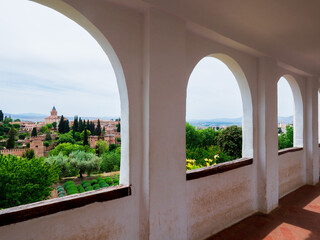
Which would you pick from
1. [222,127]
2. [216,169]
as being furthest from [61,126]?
[222,127]

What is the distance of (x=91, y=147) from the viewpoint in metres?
2.47

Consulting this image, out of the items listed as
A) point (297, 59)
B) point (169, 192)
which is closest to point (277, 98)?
point (297, 59)

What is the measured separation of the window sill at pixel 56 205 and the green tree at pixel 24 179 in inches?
6.8

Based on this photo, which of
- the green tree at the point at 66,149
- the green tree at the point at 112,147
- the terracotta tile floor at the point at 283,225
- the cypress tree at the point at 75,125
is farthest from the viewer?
the terracotta tile floor at the point at 283,225

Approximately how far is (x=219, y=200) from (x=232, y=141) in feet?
8.64

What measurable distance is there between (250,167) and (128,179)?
7.46 ft

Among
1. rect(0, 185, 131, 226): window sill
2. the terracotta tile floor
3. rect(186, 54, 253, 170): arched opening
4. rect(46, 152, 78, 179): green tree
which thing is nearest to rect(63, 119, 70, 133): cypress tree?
rect(46, 152, 78, 179): green tree

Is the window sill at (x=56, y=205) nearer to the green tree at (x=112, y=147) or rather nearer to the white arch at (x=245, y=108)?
the green tree at (x=112, y=147)

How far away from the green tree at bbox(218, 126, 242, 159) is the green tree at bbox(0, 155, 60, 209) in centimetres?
428

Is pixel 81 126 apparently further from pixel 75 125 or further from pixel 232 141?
pixel 232 141

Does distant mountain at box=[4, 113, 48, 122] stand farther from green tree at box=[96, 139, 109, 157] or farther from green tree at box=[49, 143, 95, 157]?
green tree at box=[96, 139, 109, 157]

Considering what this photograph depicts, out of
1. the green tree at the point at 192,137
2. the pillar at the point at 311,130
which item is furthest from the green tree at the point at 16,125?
the pillar at the point at 311,130

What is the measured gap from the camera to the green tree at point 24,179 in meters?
1.64

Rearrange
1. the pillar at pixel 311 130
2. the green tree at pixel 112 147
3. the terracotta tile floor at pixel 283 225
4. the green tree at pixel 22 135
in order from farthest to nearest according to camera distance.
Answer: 1. the pillar at pixel 311 130
2. the terracotta tile floor at pixel 283 225
3. the green tree at pixel 112 147
4. the green tree at pixel 22 135
